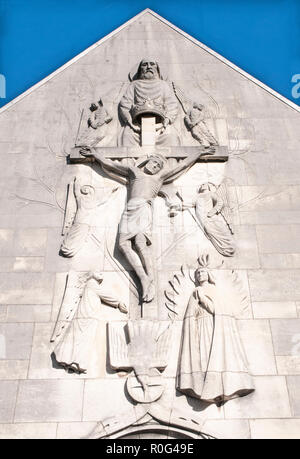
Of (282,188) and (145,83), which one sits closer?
(282,188)

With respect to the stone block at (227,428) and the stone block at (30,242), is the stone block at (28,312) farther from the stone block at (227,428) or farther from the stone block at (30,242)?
the stone block at (227,428)

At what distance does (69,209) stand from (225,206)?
2825mm

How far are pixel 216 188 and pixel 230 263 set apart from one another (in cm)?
160

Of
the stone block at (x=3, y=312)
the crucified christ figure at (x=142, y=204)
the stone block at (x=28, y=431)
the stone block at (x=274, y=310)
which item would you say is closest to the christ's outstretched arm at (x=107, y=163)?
the crucified christ figure at (x=142, y=204)

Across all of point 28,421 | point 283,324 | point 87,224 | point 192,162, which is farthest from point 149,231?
point 28,421

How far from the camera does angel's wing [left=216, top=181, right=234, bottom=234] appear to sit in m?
8.79

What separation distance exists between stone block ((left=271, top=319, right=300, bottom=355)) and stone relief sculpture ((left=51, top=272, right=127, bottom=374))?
236cm

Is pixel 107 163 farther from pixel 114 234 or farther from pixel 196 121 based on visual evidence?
pixel 196 121

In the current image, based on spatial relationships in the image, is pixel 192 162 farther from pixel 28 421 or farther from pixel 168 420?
pixel 28 421

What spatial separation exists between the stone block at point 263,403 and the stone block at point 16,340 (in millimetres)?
3067

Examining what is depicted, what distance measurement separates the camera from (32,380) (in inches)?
284

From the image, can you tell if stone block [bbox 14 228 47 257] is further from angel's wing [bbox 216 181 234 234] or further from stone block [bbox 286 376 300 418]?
stone block [bbox 286 376 300 418]

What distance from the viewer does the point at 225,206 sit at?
29.5 ft

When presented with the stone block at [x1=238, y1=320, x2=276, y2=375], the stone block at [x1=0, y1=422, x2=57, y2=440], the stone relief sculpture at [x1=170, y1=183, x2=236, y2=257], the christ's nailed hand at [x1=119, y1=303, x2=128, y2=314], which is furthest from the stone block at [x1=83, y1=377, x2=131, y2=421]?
the stone relief sculpture at [x1=170, y1=183, x2=236, y2=257]
